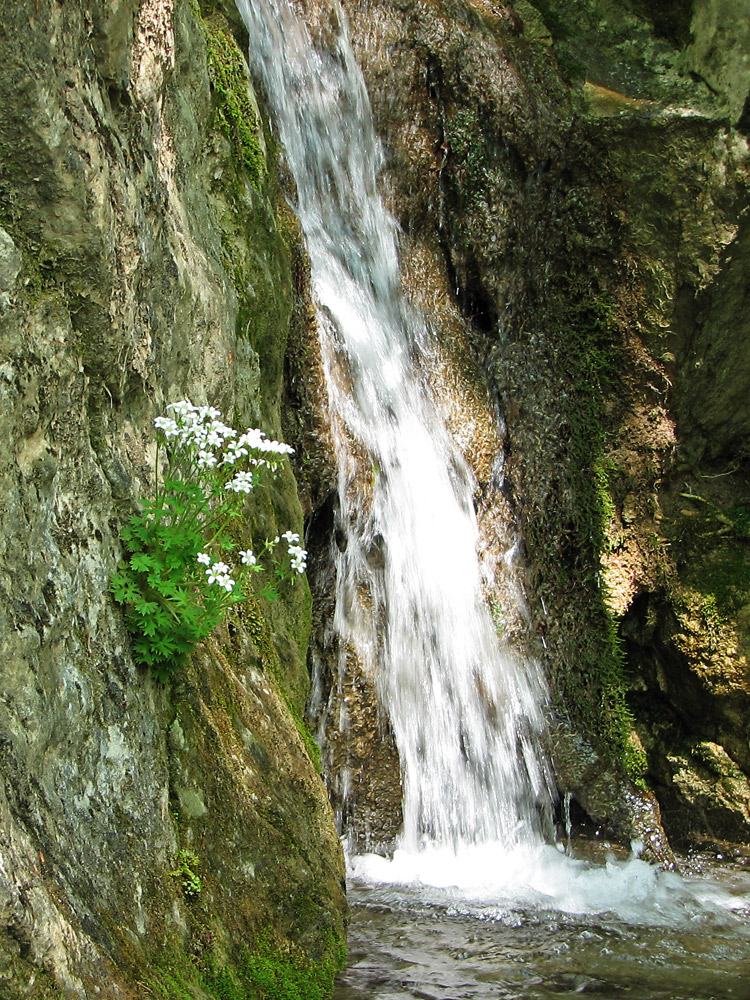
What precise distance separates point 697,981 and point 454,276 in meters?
4.55

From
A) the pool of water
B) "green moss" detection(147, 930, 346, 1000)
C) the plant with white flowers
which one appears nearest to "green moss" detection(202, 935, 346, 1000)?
"green moss" detection(147, 930, 346, 1000)

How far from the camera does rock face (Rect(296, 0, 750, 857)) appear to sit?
6.50 metres

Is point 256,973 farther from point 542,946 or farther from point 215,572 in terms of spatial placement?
point 542,946

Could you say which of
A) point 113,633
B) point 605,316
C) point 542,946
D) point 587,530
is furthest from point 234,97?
point 542,946

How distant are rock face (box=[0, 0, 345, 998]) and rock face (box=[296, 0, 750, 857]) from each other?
2977 mm

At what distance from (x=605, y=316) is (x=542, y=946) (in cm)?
429

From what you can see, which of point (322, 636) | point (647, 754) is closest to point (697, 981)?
point (322, 636)

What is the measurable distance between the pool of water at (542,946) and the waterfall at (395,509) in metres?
0.75

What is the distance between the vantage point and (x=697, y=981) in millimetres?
3752

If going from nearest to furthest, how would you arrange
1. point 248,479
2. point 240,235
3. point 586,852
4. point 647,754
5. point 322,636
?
point 248,479 < point 240,235 < point 322,636 < point 586,852 < point 647,754

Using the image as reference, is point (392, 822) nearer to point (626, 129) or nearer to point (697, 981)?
point (697, 981)

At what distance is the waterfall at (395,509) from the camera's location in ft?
17.8

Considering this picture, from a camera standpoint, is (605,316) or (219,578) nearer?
(219,578)

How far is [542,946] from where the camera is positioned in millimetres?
4039
